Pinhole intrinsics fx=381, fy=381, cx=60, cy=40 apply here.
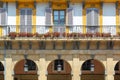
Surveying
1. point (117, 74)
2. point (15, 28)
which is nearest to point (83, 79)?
point (117, 74)

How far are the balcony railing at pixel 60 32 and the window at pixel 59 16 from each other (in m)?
0.82

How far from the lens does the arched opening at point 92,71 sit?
107 ft

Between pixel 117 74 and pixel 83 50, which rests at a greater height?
pixel 83 50

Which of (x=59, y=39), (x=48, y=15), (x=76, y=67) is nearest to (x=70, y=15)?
(x=48, y=15)

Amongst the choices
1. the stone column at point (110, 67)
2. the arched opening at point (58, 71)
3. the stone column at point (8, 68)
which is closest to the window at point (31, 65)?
the arched opening at point (58, 71)

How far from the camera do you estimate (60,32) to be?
30.5m

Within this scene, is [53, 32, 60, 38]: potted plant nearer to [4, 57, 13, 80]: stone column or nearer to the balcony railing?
the balcony railing

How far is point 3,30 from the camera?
102 feet

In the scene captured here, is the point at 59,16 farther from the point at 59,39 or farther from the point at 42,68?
the point at 42,68

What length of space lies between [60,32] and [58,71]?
4.12 metres

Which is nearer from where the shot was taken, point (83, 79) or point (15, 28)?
point (15, 28)

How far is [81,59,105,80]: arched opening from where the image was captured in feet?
107

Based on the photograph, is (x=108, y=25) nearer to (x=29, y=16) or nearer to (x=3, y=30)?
(x=29, y=16)

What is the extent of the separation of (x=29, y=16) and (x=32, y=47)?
2990 mm
